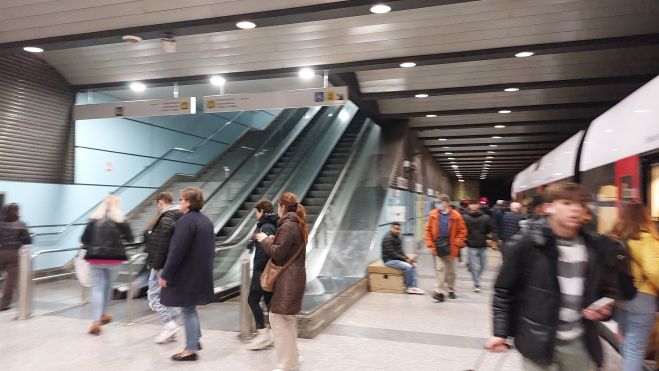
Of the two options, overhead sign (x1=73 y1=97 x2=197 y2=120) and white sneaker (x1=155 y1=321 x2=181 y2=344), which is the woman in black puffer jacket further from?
overhead sign (x1=73 y1=97 x2=197 y2=120)

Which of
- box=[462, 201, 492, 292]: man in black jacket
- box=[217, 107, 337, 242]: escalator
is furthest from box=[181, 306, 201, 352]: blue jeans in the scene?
box=[462, 201, 492, 292]: man in black jacket

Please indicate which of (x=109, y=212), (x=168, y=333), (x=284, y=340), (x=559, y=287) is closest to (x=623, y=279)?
(x=559, y=287)

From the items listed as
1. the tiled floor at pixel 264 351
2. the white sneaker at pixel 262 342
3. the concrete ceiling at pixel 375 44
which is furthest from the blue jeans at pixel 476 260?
the white sneaker at pixel 262 342

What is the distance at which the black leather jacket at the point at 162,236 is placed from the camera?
461cm

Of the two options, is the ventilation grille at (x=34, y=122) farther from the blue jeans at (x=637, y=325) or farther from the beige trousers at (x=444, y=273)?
the blue jeans at (x=637, y=325)

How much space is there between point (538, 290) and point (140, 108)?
310 inches

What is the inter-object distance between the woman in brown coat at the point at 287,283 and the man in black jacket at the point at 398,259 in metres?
4.14

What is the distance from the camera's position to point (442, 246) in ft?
24.4

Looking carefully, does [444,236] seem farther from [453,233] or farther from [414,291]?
[414,291]

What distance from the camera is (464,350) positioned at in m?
4.88

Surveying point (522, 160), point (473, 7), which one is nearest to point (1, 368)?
point (473, 7)

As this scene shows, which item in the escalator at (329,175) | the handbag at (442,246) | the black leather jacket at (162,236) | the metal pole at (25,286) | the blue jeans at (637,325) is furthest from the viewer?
the escalator at (329,175)

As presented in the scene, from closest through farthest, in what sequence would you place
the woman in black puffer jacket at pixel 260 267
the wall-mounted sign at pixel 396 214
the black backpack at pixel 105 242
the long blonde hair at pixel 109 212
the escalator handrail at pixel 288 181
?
A: the woman in black puffer jacket at pixel 260 267 < the black backpack at pixel 105 242 < the long blonde hair at pixel 109 212 < the escalator handrail at pixel 288 181 < the wall-mounted sign at pixel 396 214

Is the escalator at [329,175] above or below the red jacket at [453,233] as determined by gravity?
above
